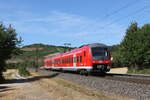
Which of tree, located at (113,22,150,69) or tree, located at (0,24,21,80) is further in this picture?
tree, located at (113,22,150,69)

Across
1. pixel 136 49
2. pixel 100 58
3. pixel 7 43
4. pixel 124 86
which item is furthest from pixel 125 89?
pixel 136 49

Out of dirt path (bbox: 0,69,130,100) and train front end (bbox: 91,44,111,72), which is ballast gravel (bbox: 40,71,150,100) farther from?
train front end (bbox: 91,44,111,72)

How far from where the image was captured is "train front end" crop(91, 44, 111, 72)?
24.2 m

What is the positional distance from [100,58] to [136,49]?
1954 centimetres

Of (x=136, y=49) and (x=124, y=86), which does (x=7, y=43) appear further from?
(x=136, y=49)

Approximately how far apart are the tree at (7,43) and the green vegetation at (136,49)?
23.4 metres

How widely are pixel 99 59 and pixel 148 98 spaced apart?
559 inches

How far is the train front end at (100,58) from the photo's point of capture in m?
24.2

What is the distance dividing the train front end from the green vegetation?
1770 centimetres

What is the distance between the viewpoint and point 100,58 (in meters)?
24.4

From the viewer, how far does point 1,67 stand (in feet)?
82.8

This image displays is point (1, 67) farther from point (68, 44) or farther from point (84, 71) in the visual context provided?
point (68, 44)

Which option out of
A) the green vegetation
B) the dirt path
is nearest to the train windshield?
the dirt path

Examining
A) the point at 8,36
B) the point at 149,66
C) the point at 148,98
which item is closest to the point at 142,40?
the point at 149,66
